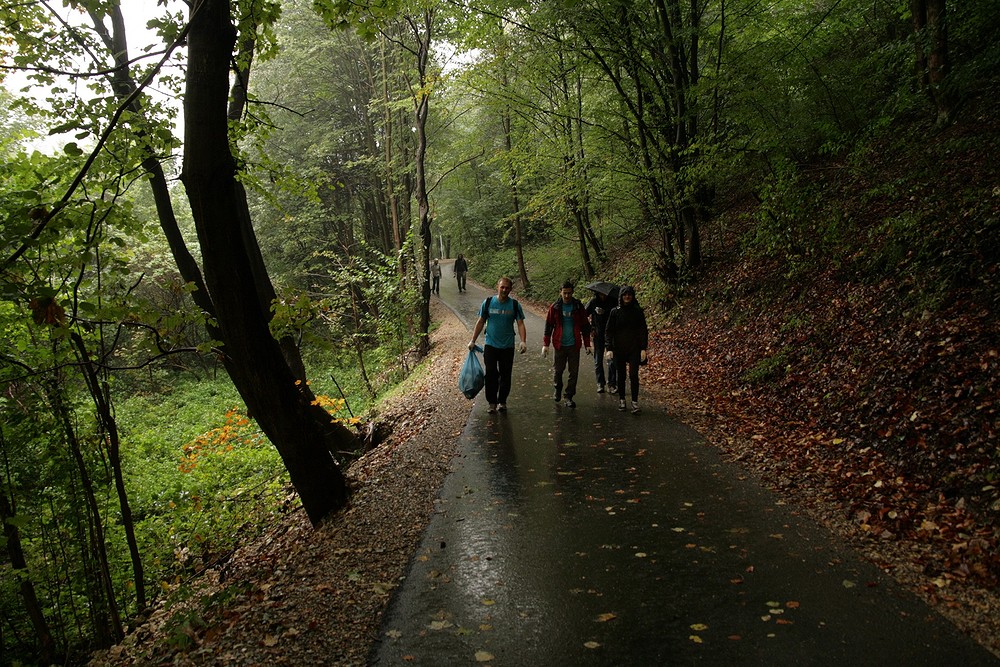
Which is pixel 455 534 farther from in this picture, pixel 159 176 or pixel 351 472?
pixel 159 176

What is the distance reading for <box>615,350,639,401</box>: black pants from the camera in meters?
8.57

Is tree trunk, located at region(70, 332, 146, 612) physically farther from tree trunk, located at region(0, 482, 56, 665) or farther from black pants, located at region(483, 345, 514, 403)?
black pants, located at region(483, 345, 514, 403)

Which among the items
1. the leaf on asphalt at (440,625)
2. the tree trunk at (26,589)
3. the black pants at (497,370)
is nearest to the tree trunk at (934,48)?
the black pants at (497,370)

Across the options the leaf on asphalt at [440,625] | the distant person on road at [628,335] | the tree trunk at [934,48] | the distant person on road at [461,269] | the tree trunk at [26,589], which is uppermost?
the tree trunk at [934,48]

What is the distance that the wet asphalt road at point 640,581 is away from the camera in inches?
136

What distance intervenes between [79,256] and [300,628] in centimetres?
337

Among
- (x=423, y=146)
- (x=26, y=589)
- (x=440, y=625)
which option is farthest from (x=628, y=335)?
(x=423, y=146)

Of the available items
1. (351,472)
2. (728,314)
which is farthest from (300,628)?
(728,314)

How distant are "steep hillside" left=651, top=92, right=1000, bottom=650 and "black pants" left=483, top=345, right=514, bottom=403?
9.22ft

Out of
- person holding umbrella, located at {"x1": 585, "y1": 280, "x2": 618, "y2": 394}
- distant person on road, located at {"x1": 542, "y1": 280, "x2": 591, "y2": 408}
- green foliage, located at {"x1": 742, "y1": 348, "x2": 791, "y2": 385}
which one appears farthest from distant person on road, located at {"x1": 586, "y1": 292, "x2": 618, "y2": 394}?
green foliage, located at {"x1": 742, "y1": 348, "x2": 791, "y2": 385}

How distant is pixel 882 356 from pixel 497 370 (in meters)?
5.16

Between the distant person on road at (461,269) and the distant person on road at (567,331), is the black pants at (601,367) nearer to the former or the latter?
the distant person on road at (567,331)

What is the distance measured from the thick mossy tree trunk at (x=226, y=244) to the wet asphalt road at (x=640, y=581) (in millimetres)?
1804

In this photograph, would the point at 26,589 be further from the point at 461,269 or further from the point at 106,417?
the point at 461,269
